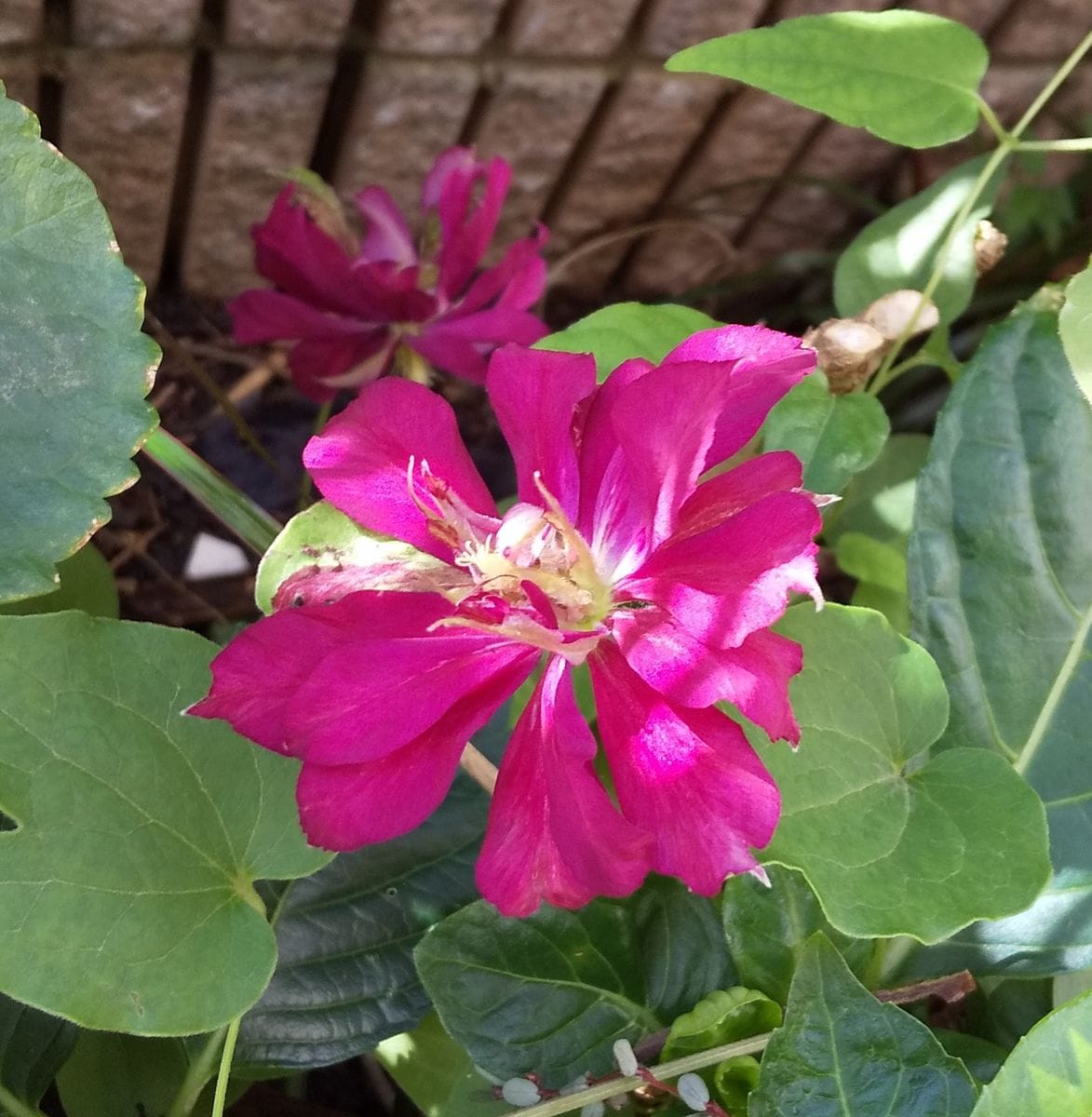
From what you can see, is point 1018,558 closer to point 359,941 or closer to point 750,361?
point 750,361

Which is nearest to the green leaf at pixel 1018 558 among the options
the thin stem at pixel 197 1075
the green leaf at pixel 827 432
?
the green leaf at pixel 827 432

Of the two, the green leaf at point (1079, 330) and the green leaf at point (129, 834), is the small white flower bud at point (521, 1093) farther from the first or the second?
the green leaf at point (1079, 330)

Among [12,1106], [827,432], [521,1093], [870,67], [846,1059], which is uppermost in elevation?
[870,67]

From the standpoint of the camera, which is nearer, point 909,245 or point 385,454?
point 385,454

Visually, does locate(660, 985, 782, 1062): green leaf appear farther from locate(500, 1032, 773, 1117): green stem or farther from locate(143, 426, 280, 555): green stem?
locate(143, 426, 280, 555): green stem

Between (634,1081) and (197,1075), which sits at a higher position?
(634,1081)

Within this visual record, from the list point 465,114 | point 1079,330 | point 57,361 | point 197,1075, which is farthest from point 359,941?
point 465,114
